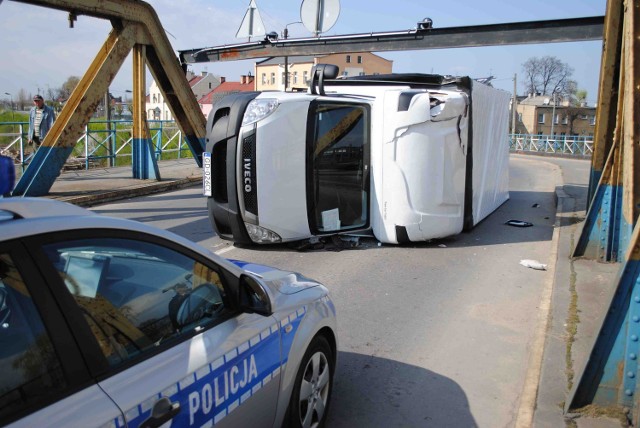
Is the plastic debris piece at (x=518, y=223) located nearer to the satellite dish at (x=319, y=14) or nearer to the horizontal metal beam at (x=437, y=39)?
the horizontal metal beam at (x=437, y=39)

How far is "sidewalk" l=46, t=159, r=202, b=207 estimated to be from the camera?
11594 mm

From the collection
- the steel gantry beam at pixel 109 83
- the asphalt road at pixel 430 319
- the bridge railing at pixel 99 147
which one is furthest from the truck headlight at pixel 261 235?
the bridge railing at pixel 99 147

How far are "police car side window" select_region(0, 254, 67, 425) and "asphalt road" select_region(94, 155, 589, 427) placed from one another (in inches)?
84.6

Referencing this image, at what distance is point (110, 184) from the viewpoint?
13.3 meters

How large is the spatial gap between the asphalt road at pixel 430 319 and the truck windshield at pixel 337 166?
20.5 inches

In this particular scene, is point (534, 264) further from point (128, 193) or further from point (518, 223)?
point (128, 193)

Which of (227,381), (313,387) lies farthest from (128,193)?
(227,381)

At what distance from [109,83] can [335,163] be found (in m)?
7.19

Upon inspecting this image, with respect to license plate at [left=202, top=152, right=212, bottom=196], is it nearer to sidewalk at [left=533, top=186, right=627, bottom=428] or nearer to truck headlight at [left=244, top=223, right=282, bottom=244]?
truck headlight at [left=244, top=223, right=282, bottom=244]

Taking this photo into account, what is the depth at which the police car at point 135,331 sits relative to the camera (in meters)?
1.79

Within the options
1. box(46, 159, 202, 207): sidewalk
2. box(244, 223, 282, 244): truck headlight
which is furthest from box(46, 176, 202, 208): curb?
box(244, 223, 282, 244): truck headlight

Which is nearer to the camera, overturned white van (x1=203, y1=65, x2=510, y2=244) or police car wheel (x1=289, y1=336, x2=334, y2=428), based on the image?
police car wheel (x1=289, y1=336, x2=334, y2=428)

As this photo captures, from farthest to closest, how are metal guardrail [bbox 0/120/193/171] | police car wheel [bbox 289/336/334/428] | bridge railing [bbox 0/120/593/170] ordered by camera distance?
bridge railing [bbox 0/120/593/170] < metal guardrail [bbox 0/120/193/171] < police car wheel [bbox 289/336/334/428]

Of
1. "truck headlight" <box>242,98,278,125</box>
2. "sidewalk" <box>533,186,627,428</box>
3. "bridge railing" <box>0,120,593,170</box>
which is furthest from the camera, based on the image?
"bridge railing" <box>0,120,593,170</box>
